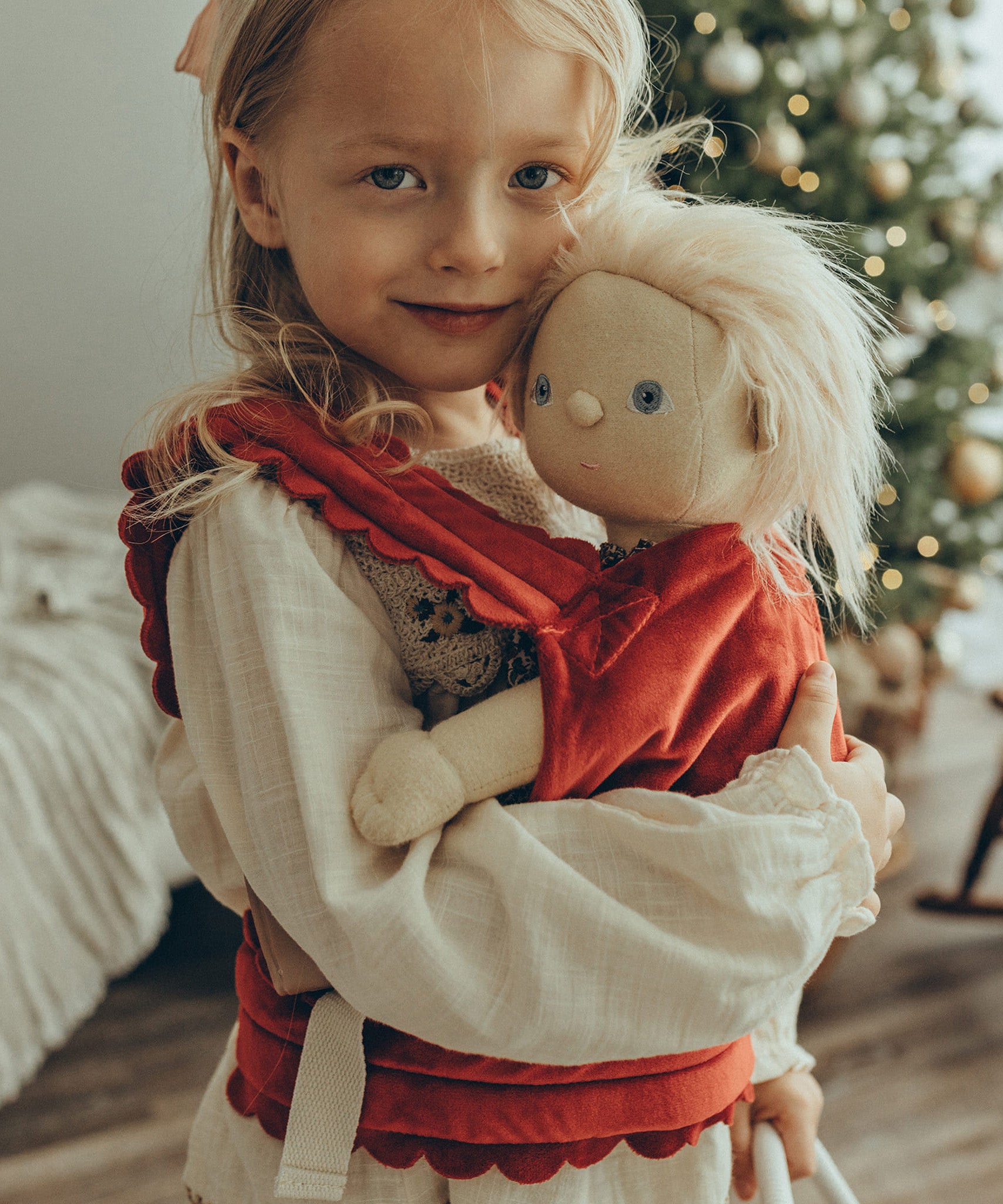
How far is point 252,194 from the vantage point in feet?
2.05

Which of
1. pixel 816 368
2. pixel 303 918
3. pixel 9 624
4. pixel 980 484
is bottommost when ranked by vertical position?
pixel 9 624

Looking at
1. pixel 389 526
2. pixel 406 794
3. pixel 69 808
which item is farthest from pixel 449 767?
pixel 69 808

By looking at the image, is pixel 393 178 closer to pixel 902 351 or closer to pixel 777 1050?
pixel 777 1050

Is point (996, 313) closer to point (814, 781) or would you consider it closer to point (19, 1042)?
point (814, 781)

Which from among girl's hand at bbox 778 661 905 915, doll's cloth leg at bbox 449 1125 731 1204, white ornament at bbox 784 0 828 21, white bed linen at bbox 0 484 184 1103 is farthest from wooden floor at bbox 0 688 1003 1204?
white ornament at bbox 784 0 828 21

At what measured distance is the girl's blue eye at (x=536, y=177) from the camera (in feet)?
1.91

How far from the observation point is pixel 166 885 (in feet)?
5.08

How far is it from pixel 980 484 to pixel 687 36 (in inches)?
37.8

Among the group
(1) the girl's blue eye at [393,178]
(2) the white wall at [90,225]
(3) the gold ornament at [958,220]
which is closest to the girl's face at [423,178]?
(1) the girl's blue eye at [393,178]

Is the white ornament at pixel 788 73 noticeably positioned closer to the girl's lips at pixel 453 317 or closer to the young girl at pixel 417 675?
the young girl at pixel 417 675

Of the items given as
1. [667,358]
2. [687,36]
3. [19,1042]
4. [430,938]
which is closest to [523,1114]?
[430,938]

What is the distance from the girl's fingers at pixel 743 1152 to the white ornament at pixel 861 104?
1.54 meters

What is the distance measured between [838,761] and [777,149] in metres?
1.23

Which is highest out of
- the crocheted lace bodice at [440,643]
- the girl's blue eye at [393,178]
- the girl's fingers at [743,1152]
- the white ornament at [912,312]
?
the girl's blue eye at [393,178]
